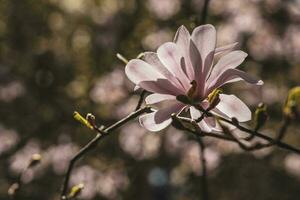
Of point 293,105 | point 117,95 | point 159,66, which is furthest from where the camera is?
point 117,95

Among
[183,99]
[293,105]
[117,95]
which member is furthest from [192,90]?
[117,95]

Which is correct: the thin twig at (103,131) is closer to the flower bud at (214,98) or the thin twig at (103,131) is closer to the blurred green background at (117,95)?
the flower bud at (214,98)

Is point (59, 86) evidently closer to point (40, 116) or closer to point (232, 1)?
point (40, 116)

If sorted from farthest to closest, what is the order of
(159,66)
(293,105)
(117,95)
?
(117,95) → (159,66) → (293,105)

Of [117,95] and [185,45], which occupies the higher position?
[185,45]

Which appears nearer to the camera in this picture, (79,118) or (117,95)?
(79,118)

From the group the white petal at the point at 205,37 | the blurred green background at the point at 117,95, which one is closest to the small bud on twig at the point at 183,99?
the white petal at the point at 205,37

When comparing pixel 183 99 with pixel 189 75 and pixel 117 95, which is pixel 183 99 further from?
pixel 117 95
